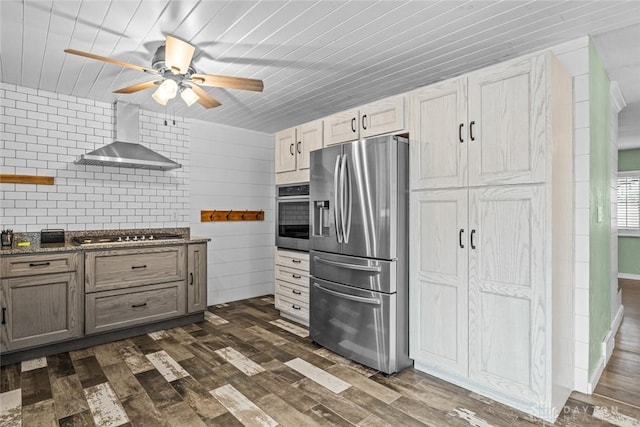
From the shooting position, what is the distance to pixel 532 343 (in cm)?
210

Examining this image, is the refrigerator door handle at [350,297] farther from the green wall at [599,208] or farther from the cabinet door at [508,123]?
the green wall at [599,208]

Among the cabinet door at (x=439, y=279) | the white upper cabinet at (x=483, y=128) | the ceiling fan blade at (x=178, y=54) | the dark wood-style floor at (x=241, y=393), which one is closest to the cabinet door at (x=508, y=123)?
the white upper cabinet at (x=483, y=128)

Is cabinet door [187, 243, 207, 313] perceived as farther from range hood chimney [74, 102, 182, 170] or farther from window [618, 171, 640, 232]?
window [618, 171, 640, 232]

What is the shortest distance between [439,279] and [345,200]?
968mm

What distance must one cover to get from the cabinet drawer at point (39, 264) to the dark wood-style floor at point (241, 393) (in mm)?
754

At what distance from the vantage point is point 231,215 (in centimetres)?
493

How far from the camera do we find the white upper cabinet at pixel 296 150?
11.9 feet

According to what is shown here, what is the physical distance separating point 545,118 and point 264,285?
426 cm

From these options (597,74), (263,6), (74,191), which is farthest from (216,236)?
(597,74)

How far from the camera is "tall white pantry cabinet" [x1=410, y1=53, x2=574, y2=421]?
6.82 feet

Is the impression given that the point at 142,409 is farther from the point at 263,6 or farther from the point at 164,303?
the point at 263,6

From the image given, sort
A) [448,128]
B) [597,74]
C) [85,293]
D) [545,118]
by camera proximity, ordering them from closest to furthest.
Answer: [545,118], [448,128], [597,74], [85,293]

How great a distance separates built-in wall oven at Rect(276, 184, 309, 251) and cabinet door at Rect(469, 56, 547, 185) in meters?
1.76

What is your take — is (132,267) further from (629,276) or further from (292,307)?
(629,276)
